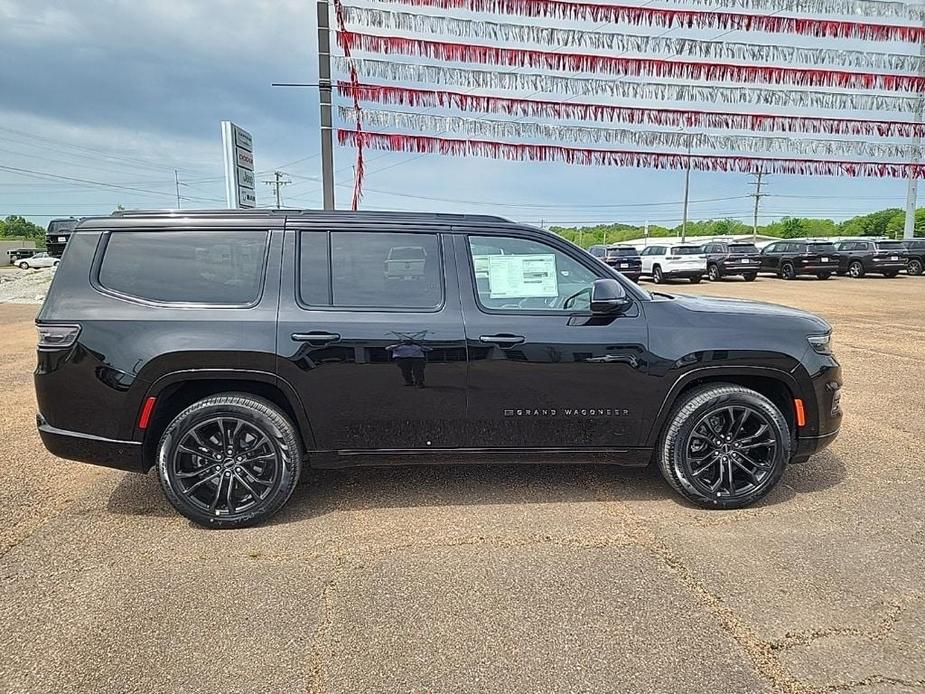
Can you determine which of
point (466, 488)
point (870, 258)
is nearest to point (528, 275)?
point (466, 488)

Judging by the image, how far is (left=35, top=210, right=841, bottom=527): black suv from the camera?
3.43 metres

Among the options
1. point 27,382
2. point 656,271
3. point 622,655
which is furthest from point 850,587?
point 656,271

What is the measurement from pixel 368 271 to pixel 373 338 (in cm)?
42

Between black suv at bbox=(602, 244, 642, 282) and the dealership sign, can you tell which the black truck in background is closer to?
the dealership sign

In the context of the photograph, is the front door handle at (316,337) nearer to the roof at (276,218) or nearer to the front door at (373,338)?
the front door at (373,338)

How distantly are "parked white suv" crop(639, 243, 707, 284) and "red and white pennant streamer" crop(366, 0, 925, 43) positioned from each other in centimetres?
1209

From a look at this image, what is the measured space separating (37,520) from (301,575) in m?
1.83

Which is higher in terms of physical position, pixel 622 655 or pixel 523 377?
pixel 523 377

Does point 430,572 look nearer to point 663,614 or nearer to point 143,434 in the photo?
point 663,614

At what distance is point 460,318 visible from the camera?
3559 mm

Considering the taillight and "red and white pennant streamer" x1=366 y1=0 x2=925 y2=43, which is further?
"red and white pennant streamer" x1=366 y1=0 x2=925 y2=43

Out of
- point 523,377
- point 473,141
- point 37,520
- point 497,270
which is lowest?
point 37,520

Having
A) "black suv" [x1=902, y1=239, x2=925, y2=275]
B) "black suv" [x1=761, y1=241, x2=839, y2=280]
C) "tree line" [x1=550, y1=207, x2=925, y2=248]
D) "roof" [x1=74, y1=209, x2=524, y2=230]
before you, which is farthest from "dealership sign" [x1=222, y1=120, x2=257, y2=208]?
"tree line" [x1=550, y1=207, x2=925, y2=248]

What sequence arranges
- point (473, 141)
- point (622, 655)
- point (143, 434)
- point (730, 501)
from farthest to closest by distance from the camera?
point (473, 141) → point (730, 501) → point (143, 434) → point (622, 655)
